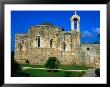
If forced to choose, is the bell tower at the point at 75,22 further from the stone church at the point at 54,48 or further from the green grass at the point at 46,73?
the green grass at the point at 46,73

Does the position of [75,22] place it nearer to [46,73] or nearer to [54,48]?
[54,48]

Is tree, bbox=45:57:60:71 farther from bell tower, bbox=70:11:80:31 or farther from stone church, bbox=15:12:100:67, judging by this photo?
bell tower, bbox=70:11:80:31

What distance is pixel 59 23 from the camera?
7203 millimetres

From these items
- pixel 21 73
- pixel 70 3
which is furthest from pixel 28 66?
pixel 70 3

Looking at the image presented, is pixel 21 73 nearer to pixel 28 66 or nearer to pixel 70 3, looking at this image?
pixel 28 66

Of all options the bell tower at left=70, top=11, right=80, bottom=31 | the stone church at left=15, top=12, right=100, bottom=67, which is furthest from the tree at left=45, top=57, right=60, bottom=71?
the bell tower at left=70, top=11, right=80, bottom=31

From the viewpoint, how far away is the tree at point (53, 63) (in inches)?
283

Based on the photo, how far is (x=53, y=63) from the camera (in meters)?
7.19

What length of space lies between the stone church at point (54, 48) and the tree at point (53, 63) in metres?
0.02

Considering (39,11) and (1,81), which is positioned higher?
(39,11)

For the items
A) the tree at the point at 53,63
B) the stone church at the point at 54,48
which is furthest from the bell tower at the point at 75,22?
the tree at the point at 53,63

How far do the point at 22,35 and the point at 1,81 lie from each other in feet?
1.15

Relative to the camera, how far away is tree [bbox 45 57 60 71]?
7191 mm

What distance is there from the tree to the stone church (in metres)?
0.02
